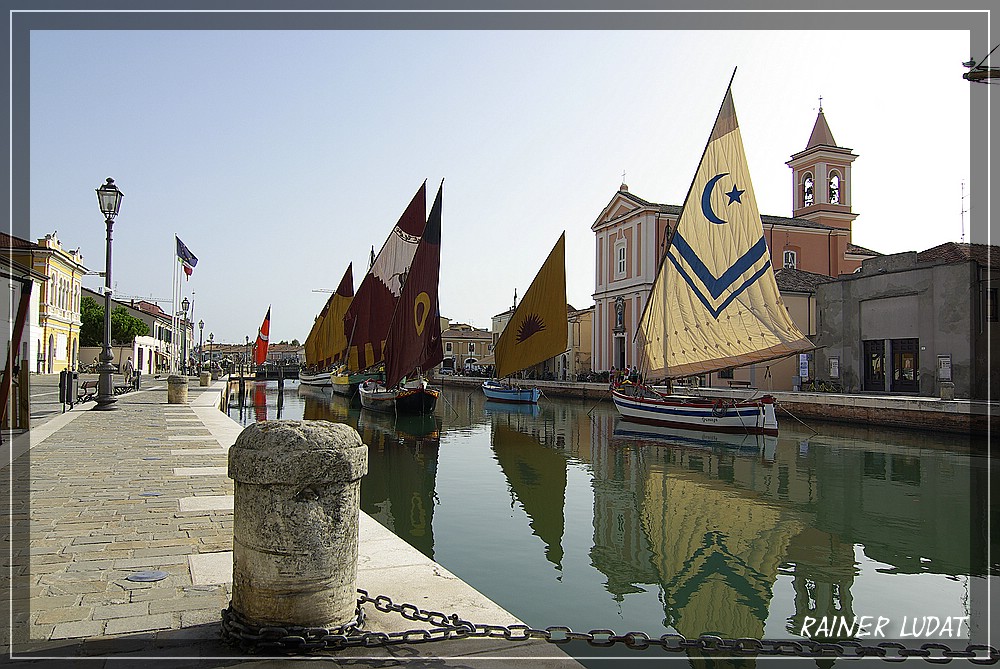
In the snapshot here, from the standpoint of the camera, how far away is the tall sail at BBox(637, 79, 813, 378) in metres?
23.1

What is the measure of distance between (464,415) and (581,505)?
2273 cm

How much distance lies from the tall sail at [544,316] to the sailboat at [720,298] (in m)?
7.38

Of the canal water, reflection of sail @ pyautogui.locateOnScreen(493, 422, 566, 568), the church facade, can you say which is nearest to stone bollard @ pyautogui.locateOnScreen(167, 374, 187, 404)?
the canal water

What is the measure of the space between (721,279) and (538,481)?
11.7 meters

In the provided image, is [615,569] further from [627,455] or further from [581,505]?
[627,455]

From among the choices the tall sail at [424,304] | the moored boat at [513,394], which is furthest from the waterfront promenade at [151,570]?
the moored boat at [513,394]

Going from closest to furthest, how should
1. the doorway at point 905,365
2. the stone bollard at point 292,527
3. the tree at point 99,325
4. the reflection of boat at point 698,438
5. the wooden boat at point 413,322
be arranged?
the stone bollard at point 292,527
the reflection of boat at point 698,438
the wooden boat at point 413,322
the doorway at point 905,365
the tree at point 99,325

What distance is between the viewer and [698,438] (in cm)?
2381

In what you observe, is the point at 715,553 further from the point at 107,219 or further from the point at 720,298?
the point at 107,219

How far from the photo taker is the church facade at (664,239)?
52281 millimetres

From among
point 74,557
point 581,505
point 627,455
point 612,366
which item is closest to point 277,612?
point 74,557

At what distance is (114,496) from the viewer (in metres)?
7.74

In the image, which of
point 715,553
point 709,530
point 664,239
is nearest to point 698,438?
point 709,530

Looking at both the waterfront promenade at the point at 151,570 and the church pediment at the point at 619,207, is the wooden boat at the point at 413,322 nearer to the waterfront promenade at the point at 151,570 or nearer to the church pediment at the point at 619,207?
the waterfront promenade at the point at 151,570
